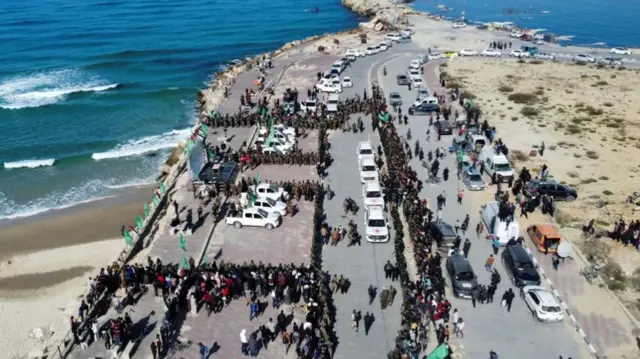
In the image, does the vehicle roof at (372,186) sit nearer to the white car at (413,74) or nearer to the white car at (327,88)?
the white car at (327,88)

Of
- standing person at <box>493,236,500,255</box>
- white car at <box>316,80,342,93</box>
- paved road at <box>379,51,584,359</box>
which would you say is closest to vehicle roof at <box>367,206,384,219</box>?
paved road at <box>379,51,584,359</box>

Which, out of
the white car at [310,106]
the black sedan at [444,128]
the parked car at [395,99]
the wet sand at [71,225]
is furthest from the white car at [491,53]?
the wet sand at [71,225]

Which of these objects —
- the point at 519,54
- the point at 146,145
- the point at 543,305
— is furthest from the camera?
the point at 519,54

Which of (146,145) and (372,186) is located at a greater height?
(372,186)

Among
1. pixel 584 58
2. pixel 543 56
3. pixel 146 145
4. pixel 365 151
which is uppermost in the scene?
pixel 543 56

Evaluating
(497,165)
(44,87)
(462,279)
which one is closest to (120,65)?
(44,87)

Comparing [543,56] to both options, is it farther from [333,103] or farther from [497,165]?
[497,165]

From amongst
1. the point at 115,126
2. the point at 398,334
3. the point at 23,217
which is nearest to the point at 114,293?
the point at 398,334
